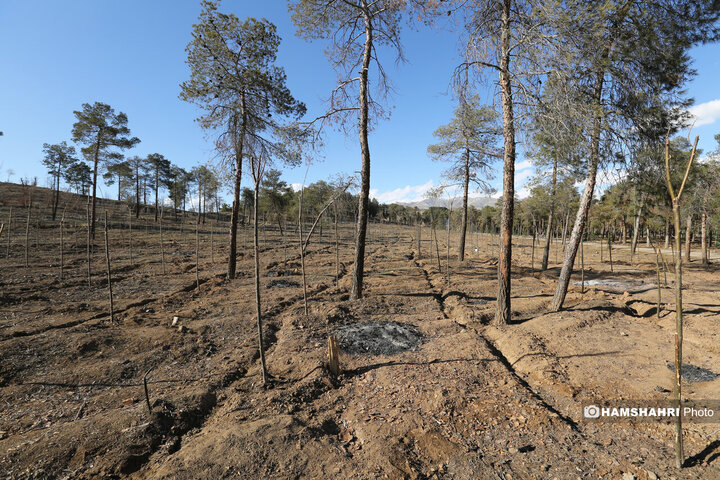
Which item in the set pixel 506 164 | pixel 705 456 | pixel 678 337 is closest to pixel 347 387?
pixel 678 337

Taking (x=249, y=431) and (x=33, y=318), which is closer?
(x=249, y=431)

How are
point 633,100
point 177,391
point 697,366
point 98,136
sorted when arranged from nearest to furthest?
point 177,391, point 697,366, point 633,100, point 98,136

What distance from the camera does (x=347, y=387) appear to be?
4469mm

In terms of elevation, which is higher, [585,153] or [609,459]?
[585,153]

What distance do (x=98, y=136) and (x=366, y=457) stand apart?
2619cm

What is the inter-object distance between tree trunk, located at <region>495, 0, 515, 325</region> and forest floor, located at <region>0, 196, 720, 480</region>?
116cm

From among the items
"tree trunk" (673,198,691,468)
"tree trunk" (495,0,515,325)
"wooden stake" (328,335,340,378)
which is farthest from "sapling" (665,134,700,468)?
"wooden stake" (328,335,340,378)

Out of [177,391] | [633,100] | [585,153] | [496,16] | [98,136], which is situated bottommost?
[177,391]

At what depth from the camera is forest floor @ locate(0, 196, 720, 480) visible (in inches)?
116

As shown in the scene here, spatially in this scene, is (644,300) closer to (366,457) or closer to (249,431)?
(366,457)

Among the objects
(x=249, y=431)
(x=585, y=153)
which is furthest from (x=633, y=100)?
(x=249, y=431)

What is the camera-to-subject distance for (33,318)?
713 centimetres

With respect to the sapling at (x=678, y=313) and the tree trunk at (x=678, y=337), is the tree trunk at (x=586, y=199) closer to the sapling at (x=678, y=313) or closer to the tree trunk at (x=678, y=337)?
the sapling at (x=678, y=313)

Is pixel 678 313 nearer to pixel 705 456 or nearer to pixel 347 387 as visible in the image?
pixel 705 456
